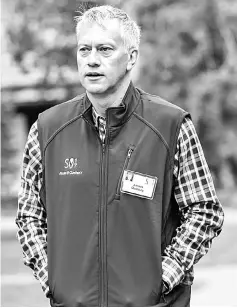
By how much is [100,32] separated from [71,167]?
1.95ft

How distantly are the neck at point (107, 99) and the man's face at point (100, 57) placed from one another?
24mm

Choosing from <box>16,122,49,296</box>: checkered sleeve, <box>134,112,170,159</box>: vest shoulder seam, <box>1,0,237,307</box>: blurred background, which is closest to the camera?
<box>134,112,170,159</box>: vest shoulder seam

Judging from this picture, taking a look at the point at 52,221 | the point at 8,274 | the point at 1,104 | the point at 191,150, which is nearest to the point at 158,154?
the point at 191,150

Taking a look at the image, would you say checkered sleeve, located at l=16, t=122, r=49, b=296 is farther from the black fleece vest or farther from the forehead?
the forehead

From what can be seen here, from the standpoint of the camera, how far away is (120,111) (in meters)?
3.91

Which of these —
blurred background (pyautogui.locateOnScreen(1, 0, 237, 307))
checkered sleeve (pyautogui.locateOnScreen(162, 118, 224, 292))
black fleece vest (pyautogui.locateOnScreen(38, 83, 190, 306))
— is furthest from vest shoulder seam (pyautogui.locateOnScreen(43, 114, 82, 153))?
blurred background (pyautogui.locateOnScreen(1, 0, 237, 307))

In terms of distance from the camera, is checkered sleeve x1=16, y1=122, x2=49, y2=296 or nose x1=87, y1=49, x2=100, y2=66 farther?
checkered sleeve x1=16, y1=122, x2=49, y2=296

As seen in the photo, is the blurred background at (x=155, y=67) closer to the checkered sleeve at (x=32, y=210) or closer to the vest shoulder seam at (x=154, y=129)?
the checkered sleeve at (x=32, y=210)

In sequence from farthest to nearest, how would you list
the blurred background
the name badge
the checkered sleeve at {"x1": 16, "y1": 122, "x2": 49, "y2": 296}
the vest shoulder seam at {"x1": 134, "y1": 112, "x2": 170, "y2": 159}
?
the blurred background < the checkered sleeve at {"x1": 16, "y1": 122, "x2": 49, "y2": 296} < the vest shoulder seam at {"x1": 134, "y1": 112, "x2": 170, "y2": 159} < the name badge

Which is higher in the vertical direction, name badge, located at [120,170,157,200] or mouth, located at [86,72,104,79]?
mouth, located at [86,72,104,79]

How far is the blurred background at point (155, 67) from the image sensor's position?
64.7ft

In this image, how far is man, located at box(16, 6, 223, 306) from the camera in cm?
378

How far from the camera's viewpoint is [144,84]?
2012cm

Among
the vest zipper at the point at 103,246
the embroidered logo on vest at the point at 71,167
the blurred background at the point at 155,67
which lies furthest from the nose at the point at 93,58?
the blurred background at the point at 155,67
